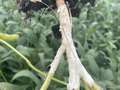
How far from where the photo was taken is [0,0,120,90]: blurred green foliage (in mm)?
2605

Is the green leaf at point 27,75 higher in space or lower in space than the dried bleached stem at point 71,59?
lower

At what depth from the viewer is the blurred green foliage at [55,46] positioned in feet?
8.55

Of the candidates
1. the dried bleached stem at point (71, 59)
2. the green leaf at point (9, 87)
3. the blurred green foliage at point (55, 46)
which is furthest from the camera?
the blurred green foliage at point (55, 46)

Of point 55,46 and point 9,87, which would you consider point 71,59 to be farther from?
point 55,46

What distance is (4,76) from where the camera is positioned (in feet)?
8.91

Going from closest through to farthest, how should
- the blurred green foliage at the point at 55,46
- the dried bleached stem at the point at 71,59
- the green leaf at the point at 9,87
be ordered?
the dried bleached stem at the point at 71,59 < the green leaf at the point at 9,87 < the blurred green foliage at the point at 55,46

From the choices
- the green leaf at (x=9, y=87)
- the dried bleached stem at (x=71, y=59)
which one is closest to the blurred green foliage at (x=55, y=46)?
the green leaf at (x=9, y=87)

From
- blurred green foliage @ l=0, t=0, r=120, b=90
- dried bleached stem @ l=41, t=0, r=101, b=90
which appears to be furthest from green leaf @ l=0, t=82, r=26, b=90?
dried bleached stem @ l=41, t=0, r=101, b=90

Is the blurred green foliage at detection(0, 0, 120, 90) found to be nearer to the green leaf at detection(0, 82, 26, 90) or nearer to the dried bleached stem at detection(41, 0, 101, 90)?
the green leaf at detection(0, 82, 26, 90)

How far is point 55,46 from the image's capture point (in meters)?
2.98

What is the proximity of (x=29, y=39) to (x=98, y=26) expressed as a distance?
0.68 m

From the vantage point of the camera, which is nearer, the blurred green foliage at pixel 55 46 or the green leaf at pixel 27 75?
the green leaf at pixel 27 75

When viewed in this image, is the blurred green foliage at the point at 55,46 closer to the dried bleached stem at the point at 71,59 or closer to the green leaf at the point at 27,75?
the green leaf at the point at 27,75

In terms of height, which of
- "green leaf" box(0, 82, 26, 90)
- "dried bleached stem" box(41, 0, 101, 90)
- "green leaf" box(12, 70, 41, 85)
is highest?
"dried bleached stem" box(41, 0, 101, 90)
